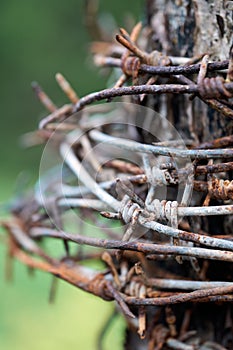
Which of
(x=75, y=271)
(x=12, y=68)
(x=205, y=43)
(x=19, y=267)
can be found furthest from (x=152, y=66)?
(x=12, y=68)

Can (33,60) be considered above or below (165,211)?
below

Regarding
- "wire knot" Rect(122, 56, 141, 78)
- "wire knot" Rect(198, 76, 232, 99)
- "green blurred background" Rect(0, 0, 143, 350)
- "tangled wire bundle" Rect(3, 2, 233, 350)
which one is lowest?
"green blurred background" Rect(0, 0, 143, 350)

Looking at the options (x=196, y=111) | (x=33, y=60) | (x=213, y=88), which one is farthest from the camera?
(x=33, y=60)

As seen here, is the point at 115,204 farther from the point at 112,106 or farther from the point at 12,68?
the point at 12,68

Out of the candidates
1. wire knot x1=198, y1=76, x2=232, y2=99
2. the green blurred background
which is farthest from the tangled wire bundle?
the green blurred background

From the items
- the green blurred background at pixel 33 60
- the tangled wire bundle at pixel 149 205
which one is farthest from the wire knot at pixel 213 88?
the green blurred background at pixel 33 60

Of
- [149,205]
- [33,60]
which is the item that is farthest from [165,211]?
[33,60]

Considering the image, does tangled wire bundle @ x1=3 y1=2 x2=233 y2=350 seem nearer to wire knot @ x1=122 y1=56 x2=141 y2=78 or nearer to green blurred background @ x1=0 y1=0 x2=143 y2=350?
wire knot @ x1=122 y1=56 x2=141 y2=78

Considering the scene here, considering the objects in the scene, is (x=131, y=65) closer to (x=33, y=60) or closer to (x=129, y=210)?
(x=129, y=210)
